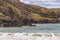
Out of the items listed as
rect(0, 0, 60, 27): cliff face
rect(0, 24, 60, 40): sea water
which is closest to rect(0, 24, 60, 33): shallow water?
rect(0, 24, 60, 40): sea water

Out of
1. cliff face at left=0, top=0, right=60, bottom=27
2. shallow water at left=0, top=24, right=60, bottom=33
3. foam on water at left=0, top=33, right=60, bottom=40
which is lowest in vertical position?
foam on water at left=0, top=33, right=60, bottom=40

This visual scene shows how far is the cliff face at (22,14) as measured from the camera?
30.8 feet

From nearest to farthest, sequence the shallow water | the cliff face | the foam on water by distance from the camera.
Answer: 1. the foam on water
2. the shallow water
3. the cliff face

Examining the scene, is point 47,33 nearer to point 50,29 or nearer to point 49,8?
point 50,29

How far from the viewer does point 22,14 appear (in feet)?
31.0

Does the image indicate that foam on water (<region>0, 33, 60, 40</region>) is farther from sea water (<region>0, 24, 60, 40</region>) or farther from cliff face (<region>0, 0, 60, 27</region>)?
cliff face (<region>0, 0, 60, 27</region>)

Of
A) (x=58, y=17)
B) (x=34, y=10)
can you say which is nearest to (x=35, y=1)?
(x=34, y=10)

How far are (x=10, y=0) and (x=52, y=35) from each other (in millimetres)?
1818

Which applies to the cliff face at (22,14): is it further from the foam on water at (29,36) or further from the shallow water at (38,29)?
the foam on water at (29,36)

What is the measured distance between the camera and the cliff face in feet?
30.8

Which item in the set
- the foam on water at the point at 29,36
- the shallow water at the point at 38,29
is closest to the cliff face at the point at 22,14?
the shallow water at the point at 38,29

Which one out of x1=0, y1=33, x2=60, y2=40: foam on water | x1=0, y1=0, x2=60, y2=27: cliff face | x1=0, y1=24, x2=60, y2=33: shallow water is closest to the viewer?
x1=0, y1=33, x2=60, y2=40: foam on water

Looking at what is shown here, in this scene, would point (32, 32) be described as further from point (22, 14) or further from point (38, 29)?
point (22, 14)

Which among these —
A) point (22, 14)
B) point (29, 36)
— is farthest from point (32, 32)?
point (22, 14)
